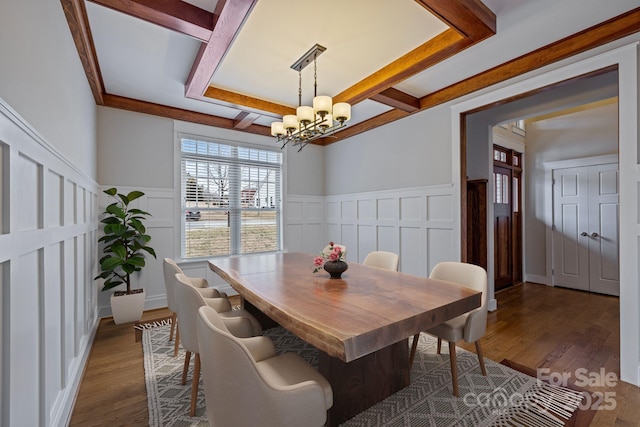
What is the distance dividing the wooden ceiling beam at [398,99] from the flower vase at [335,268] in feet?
6.73

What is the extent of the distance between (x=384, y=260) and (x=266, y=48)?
2262 millimetres

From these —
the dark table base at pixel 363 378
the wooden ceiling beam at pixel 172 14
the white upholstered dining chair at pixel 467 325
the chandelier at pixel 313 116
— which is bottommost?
the dark table base at pixel 363 378

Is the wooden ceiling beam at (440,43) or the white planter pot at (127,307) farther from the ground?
the wooden ceiling beam at (440,43)

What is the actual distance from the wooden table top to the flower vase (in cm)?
6

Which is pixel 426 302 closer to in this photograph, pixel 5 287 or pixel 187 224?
pixel 5 287

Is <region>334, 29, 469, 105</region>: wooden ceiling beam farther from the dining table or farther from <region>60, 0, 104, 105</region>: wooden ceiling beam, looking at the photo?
<region>60, 0, 104, 105</region>: wooden ceiling beam

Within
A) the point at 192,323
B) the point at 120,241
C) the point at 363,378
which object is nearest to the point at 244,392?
the point at 192,323

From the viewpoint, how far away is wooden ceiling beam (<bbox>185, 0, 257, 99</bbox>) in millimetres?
1831

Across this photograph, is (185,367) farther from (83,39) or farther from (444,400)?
(83,39)

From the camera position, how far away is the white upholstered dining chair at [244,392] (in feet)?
3.09

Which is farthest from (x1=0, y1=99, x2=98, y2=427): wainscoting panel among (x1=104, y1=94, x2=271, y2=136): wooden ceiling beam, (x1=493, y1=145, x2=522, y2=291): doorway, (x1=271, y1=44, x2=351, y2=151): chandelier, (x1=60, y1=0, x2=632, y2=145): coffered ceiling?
(x1=493, y1=145, x2=522, y2=291): doorway

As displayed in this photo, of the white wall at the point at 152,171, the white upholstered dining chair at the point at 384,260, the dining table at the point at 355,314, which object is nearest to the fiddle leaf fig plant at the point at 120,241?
the white wall at the point at 152,171

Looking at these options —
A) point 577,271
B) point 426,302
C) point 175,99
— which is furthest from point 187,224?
point 577,271

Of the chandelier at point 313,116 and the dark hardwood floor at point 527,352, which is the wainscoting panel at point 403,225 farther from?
the chandelier at point 313,116
